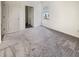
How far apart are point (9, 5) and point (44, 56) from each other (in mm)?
1018

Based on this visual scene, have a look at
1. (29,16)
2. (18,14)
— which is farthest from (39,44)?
(18,14)

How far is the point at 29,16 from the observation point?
2.06 m

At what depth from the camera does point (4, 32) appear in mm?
2021

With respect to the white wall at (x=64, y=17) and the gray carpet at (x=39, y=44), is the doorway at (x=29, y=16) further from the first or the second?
the white wall at (x=64, y=17)

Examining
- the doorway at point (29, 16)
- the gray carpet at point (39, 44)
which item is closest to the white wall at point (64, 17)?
the gray carpet at point (39, 44)

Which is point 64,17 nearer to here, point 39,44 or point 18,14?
point 39,44

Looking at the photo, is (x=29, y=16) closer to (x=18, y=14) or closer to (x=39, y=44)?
(x=18, y=14)

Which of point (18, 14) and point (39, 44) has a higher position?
point (18, 14)

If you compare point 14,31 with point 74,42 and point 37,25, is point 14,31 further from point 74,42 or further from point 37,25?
point 74,42

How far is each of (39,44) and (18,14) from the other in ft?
2.01

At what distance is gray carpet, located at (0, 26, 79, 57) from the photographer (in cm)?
200

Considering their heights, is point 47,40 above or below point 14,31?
below

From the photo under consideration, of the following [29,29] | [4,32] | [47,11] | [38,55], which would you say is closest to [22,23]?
[29,29]

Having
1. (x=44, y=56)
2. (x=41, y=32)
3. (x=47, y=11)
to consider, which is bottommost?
(x=44, y=56)
